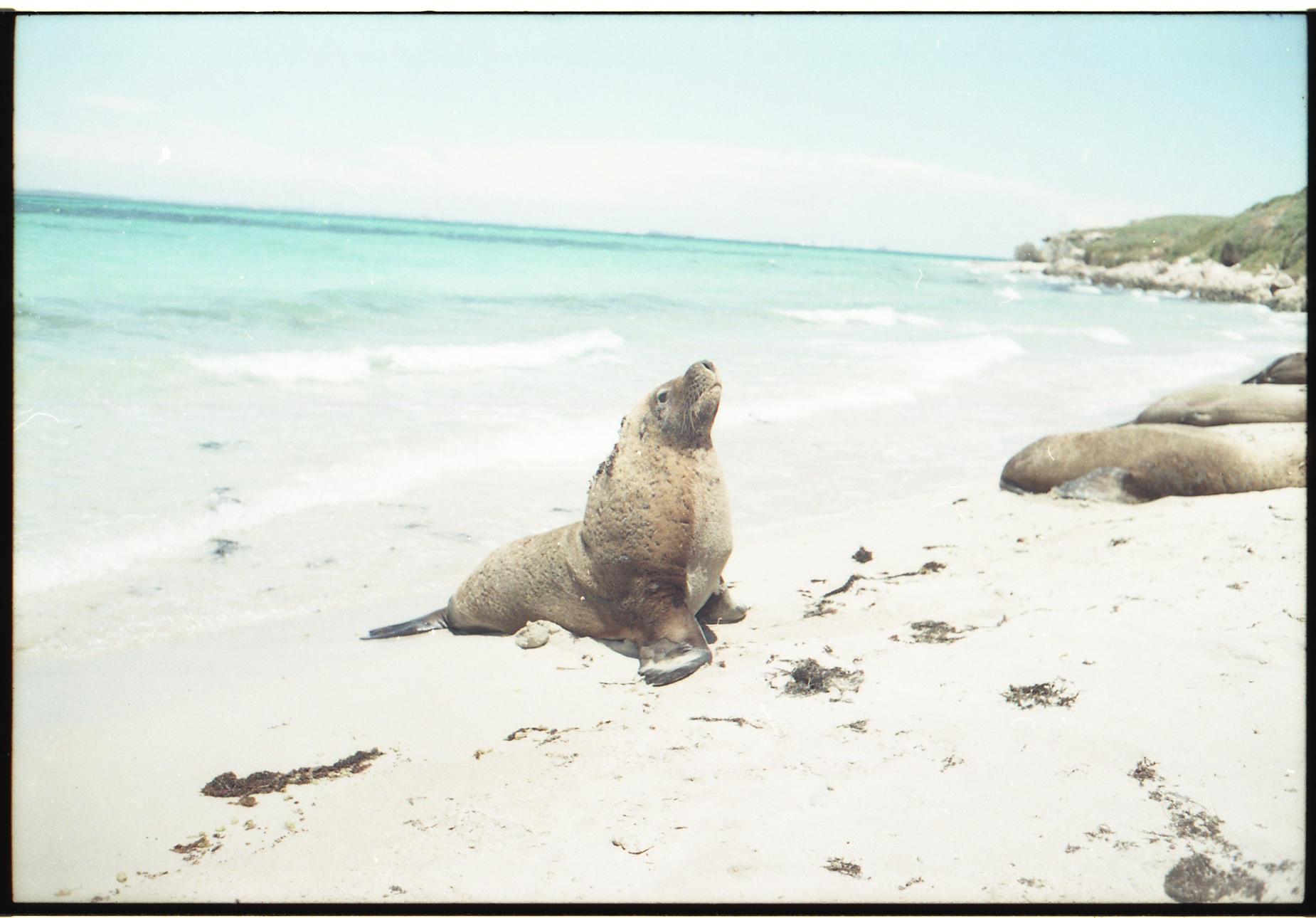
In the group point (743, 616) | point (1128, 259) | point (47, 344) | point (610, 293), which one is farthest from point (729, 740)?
point (1128, 259)

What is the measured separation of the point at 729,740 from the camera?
2.72 m

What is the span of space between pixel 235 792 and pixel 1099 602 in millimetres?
2938

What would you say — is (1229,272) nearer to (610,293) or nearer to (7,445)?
(610,293)

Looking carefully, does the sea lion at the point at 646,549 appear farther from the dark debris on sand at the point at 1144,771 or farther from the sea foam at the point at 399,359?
the sea foam at the point at 399,359

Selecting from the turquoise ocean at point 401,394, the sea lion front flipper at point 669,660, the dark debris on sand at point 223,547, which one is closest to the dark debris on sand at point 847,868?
the sea lion front flipper at point 669,660

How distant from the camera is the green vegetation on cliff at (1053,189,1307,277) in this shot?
399 cm

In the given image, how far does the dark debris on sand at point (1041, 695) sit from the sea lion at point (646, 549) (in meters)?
1.11

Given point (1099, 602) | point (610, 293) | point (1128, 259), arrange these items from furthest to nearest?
point (1128, 259)
point (610, 293)
point (1099, 602)

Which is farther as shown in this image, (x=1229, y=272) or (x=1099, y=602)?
(x=1229, y=272)

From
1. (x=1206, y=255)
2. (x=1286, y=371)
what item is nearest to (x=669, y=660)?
(x=1286, y=371)

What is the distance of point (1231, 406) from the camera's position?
7336 mm

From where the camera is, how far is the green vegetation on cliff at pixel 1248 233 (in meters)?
3.99

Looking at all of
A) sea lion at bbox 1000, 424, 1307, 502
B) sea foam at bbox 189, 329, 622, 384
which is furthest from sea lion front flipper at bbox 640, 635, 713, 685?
sea foam at bbox 189, 329, 622, 384

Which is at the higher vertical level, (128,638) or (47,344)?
(47,344)
